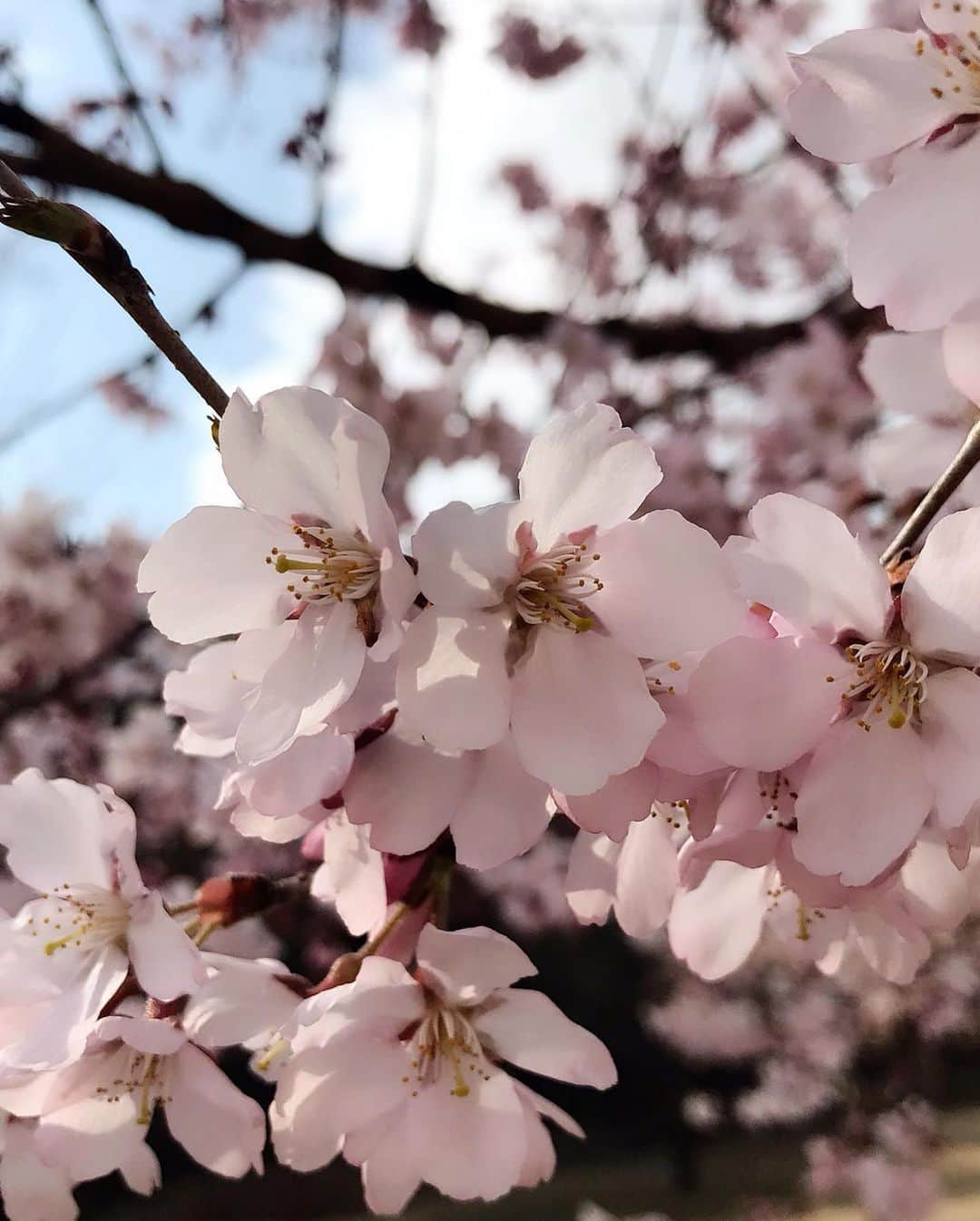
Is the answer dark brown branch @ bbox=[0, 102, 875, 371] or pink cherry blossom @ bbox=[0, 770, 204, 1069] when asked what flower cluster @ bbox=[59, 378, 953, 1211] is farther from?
dark brown branch @ bbox=[0, 102, 875, 371]

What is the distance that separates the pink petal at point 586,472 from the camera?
42 cm

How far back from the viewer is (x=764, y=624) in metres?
0.45

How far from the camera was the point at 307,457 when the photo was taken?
44 centimetres

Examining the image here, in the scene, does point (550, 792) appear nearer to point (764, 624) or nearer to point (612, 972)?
point (764, 624)

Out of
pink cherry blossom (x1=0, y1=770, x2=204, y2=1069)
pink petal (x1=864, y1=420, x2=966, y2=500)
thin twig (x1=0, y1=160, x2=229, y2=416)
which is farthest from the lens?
pink petal (x1=864, y1=420, x2=966, y2=500)

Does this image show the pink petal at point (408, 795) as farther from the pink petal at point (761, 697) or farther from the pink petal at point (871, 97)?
the pink petal at point (871, 97)

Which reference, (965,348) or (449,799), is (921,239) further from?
(449,799)

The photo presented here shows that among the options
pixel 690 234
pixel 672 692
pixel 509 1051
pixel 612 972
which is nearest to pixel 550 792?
pixel 672 692

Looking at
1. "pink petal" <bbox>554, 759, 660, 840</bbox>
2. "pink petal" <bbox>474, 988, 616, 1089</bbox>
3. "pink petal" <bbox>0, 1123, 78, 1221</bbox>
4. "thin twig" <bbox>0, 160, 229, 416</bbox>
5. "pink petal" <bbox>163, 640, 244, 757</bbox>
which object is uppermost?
"thin twig" <bbox>0, 160, 229, 416</bbox>

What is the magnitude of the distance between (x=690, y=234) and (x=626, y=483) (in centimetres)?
243

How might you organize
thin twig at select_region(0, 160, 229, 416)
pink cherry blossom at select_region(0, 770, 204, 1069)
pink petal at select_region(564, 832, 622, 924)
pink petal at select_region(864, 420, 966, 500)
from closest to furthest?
1. thin twig at select_region(0, 160, 229, 416)
2. pink cherry blossom at select_region(0, 770, 204, 1069)
3. pink petal at select_region(564, 832, 622, 924)
4. pink petal at select_region(864, 420, 966, 500)

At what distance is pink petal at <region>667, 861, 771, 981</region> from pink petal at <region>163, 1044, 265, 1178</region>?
0.28m

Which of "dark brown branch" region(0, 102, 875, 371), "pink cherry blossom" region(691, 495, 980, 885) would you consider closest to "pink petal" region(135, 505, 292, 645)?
"pink cherry blossom" region(691, 495, 980, 885)

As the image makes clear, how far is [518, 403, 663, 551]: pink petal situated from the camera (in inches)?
16.5
